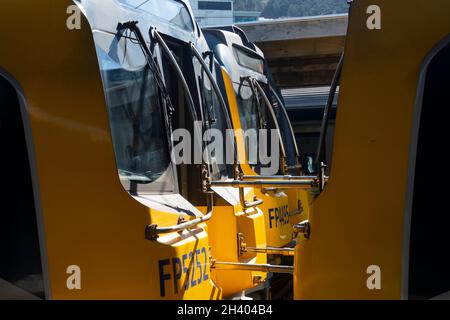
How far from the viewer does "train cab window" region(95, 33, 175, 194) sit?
3367 millimetres

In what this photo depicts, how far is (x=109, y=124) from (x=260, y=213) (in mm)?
2832

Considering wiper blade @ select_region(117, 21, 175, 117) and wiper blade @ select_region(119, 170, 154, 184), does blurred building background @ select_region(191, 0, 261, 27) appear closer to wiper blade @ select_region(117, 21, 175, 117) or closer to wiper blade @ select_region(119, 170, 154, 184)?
wiper blade @ select_region(117, 21, 175, 117)

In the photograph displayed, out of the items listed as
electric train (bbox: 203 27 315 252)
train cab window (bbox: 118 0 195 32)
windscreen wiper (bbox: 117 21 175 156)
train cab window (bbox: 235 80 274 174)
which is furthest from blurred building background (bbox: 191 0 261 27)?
windscreen wiper (bbox: 117 21 175 156)

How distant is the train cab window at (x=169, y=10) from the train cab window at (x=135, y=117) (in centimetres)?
41

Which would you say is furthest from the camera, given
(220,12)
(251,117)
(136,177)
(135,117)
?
(220,12)

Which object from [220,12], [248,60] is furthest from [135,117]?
[220,12]

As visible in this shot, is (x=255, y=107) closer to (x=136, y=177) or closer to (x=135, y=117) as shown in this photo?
(x=135, y=117)

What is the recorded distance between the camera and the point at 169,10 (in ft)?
14.8

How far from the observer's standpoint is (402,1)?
277 centimetres

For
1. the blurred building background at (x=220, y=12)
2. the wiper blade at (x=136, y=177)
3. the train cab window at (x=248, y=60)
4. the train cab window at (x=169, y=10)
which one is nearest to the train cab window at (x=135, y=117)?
the wiper blade at (x=136, y=177)

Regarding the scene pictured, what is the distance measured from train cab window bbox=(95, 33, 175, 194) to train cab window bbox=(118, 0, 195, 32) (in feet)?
1.34

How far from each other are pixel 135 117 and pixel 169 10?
1.18 meters

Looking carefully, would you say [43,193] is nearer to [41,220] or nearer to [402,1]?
[41,220]

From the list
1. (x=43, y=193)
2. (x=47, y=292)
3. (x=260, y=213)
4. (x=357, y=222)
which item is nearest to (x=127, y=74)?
(x=43, y=193)
